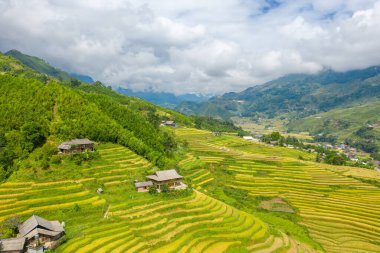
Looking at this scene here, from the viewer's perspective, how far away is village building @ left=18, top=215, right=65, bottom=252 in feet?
101

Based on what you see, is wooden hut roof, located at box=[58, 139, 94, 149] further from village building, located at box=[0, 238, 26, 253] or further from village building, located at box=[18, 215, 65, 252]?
village building, located at box=[0, 238, 26, 253]

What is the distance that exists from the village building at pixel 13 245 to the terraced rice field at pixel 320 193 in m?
41.5

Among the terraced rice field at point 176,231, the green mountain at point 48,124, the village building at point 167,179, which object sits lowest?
the terraced rice field at point 176,231

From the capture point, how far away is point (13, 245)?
96.1 ft

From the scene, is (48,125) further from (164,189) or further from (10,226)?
(10,226)

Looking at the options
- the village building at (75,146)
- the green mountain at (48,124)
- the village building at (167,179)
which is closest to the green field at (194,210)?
the village building at (167,179)

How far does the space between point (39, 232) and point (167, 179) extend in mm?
22250

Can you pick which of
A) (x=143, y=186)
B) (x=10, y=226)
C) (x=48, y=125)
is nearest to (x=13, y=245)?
(x=10, y=226)

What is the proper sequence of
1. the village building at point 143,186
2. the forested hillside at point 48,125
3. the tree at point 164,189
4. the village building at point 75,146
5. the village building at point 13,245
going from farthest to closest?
the forested hillside at point 48,125
the village building at point 75,146
the tree at point 164,189
the village building at point 143,186
the village building at point 13,245

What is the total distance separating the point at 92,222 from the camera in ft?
118

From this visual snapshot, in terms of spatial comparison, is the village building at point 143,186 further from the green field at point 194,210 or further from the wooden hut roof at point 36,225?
the wooden hut roof at point 36,225

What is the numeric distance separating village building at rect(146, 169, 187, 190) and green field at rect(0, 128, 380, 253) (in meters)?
2.65

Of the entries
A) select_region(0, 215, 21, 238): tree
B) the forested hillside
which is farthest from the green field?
the forested hillside

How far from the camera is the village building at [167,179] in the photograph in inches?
1930
